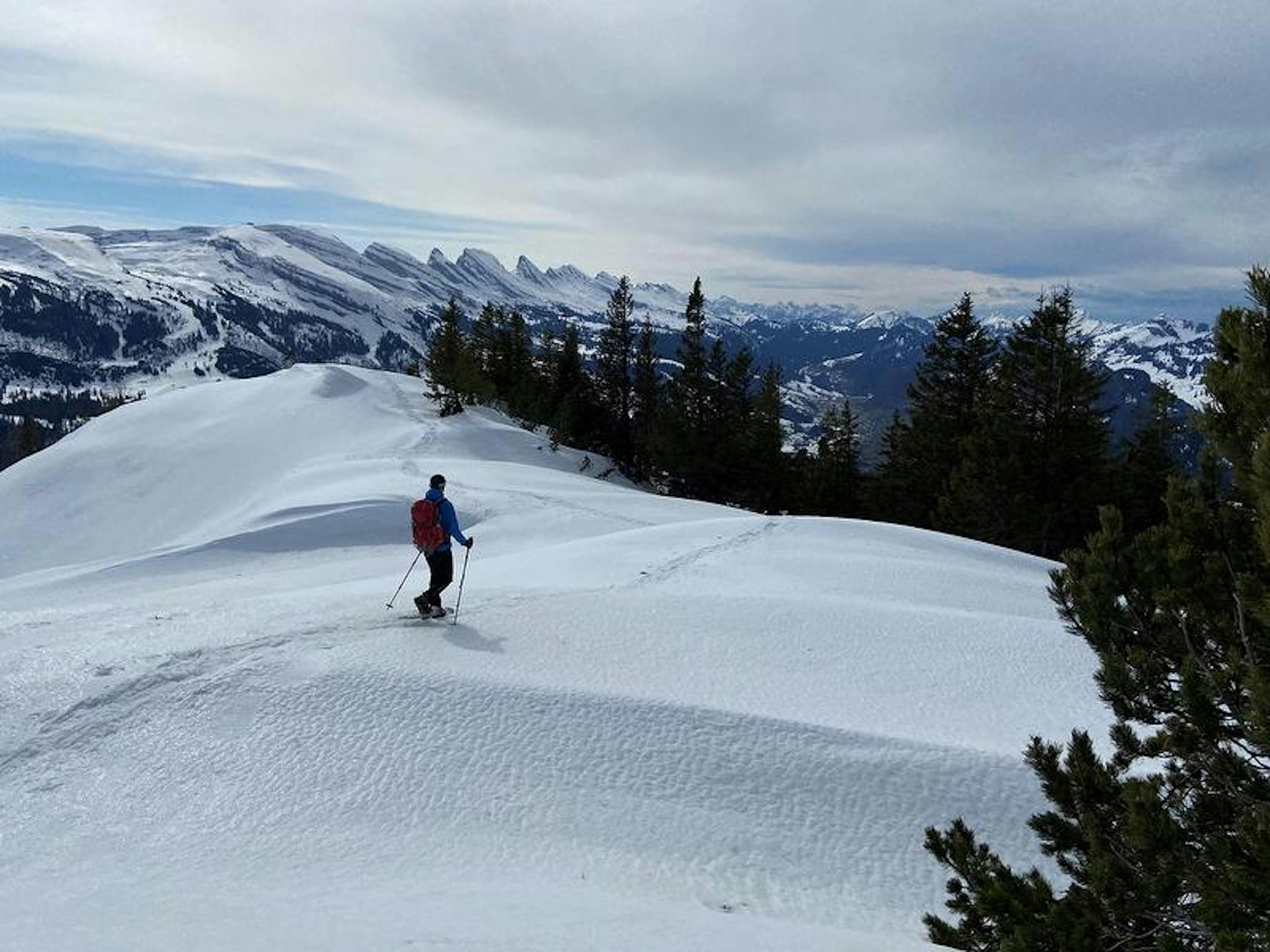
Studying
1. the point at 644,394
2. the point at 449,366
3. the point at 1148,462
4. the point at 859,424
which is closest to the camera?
the point at 1148,462

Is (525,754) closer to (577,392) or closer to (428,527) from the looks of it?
(428,527)

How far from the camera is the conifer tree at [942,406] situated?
124 feet

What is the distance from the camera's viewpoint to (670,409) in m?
46.7

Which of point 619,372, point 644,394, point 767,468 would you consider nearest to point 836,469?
point 767,468

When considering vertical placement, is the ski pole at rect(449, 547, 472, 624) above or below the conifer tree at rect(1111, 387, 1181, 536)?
below

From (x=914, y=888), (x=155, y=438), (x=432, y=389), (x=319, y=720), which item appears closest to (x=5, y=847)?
(x=319, y=720)

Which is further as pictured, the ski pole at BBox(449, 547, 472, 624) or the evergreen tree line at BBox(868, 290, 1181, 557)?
the evergreen tree line at BBox(868, 290, 1181, 557)

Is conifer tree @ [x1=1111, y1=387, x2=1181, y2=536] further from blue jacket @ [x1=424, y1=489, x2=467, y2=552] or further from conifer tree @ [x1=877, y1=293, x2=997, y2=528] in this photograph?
blue jacket @ [x1=424, y1=489, x2=467, y2=552]

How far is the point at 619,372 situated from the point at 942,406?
72.2ft

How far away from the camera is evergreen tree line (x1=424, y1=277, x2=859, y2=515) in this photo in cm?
4612

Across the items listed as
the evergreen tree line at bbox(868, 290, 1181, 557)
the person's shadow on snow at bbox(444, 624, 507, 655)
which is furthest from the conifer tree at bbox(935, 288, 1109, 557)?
the person's shadow on snow at bbox(444, 624, 507, 655)

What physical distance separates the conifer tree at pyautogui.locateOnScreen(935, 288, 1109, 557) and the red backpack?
2376cm

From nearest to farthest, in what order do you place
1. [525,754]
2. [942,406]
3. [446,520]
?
[525,754], [446,520], [942,406]

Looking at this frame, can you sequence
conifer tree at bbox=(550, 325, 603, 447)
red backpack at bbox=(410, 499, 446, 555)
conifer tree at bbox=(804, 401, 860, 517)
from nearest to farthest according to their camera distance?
red backpack at bbox=(410, 499, 446, 555) → conifer tree at bbox=(804, 401, 860, 517) → conifer tree at bbox=(550, 325, 603, 447)
